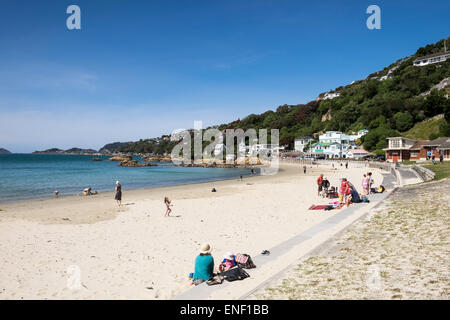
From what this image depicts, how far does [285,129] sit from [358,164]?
90.3m

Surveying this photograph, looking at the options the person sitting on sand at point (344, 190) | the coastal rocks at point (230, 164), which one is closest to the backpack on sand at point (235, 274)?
the person sitting on sand at point (344, 190)

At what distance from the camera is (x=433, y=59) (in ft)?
385

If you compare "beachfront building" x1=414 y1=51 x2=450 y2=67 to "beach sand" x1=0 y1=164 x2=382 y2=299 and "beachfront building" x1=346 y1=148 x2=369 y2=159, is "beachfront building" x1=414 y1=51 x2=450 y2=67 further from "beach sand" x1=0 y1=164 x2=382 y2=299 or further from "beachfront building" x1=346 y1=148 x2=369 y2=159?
"beach sand" x1=0 y1=164 x2=382 y2=299

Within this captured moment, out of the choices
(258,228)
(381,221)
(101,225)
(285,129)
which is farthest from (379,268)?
(285,129)

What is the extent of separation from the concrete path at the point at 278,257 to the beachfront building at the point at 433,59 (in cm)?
13527

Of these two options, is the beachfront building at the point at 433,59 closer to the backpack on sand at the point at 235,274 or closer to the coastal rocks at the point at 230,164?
the coastal rocks at the point at 230,164

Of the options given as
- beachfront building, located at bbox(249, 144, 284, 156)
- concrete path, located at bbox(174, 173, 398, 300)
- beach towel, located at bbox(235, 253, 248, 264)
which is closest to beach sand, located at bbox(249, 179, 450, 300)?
concrete path, located at bbox(174, 173, 398, 300)

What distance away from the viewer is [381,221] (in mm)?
11008

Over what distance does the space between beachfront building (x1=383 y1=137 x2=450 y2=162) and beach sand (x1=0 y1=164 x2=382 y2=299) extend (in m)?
46.1

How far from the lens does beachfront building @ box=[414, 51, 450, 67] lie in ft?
373

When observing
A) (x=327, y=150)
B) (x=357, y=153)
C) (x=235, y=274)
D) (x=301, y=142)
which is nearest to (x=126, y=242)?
(x=235, y=274)

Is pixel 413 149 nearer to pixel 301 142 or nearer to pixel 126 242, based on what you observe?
pixel 126 242

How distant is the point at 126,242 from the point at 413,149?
208ft
